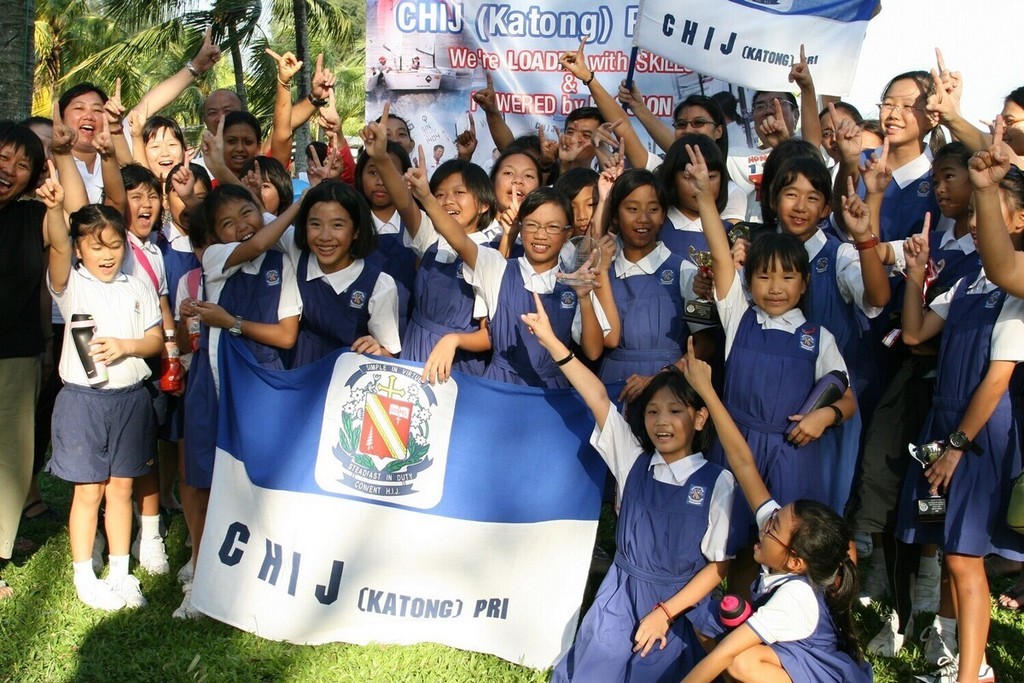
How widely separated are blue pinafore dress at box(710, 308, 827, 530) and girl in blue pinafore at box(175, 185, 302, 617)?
2.07 metres

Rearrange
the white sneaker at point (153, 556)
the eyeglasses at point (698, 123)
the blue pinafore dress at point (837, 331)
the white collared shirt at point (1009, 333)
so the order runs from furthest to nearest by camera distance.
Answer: the eyeglasses at point (698, 123)
the white sneaker at point (153, 556)
the blue pinafore dress at point (837, 331)
the white collared shirt at point (1009, 333)

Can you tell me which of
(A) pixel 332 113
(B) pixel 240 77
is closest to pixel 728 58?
(A) pixel 332 113

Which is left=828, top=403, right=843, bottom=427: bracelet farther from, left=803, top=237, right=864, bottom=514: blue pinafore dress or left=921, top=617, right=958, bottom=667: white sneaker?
left=921, top=617, right=958, bottom=667: white sneaker

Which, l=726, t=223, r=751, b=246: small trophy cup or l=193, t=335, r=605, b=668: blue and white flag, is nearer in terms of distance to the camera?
l=193, t=335, r=605, b=668: blue and white flag

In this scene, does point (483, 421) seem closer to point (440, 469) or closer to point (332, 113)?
point (440, 469)

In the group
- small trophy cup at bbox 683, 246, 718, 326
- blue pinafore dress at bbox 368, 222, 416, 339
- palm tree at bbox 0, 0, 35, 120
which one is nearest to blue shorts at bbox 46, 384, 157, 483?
blue pinafore dress at bbox 368, 222, 416, 339

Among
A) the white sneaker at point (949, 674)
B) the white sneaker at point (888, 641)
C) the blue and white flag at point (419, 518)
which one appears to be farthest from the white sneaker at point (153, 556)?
the white sneaker at point (949, 674)

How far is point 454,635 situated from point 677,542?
1.12 meters

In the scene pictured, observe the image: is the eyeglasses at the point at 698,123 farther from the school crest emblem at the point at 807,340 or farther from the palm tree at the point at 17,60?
the palm tree at the point at 17,60

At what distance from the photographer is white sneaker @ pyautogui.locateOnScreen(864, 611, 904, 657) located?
15.7 ft

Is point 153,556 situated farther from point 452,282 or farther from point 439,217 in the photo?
point 439,217

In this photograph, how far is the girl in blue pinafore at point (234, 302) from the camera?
501 centimetres

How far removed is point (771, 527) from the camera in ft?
12.6

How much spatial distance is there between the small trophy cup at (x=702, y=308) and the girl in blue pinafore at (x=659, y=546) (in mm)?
465
